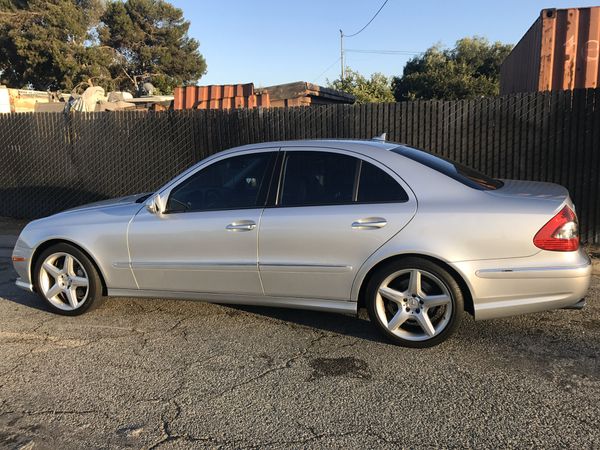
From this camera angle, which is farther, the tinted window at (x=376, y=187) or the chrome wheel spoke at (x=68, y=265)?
the chrome wheel spoke at (x=68, y=265)

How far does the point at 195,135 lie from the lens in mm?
8898

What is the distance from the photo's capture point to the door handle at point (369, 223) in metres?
3.83

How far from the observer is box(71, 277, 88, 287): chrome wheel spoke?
15.6ft

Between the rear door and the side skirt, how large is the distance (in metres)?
0.06

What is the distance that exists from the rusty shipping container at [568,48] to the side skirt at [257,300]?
5.64m

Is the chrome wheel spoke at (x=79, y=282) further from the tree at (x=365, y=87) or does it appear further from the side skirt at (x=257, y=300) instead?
the tree at (x=365, y=87)

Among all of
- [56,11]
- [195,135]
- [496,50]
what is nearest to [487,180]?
[195,135]

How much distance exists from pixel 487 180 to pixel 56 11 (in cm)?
4187

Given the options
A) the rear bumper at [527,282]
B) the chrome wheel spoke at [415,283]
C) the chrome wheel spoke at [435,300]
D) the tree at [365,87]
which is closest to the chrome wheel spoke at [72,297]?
the chrome wheel spoke at [415,283]

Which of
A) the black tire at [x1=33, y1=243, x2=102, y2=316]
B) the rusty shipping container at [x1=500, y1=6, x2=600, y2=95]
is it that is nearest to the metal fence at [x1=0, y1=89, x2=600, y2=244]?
the rusty shipping container at [x1=500, y1=6, x2=600, y2=95]

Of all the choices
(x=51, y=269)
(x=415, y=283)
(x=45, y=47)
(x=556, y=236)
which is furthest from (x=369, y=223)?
(x=45, y=47)

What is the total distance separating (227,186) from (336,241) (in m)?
1.13

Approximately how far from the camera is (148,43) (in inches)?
1923

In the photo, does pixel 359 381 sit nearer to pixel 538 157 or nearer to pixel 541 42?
pixel 538 157
